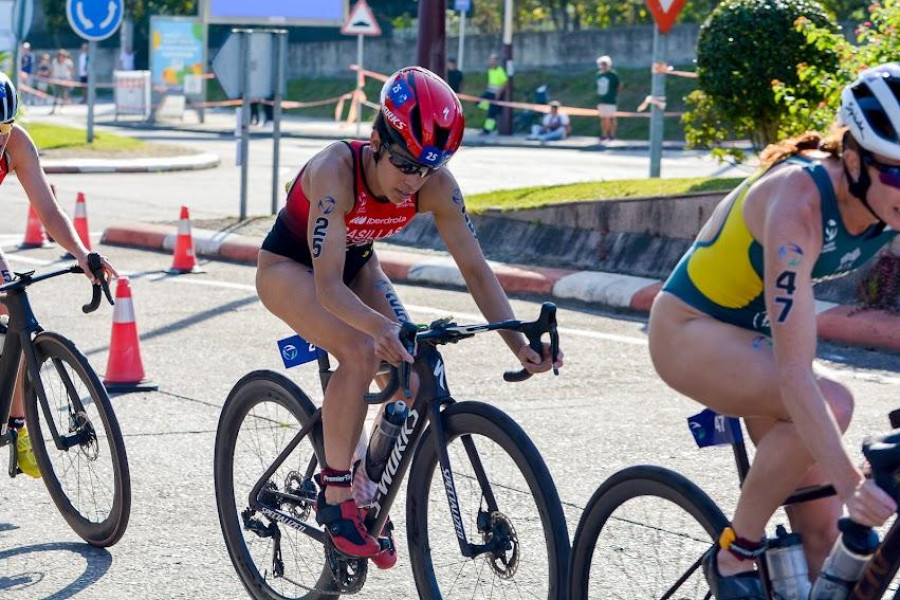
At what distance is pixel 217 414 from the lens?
7723mm

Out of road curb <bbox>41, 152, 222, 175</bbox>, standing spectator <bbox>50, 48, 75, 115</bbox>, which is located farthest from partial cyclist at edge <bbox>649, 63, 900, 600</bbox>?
standing spectator <bbox>50, 48, 75, 115</bbox>

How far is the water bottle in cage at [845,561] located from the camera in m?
3.32

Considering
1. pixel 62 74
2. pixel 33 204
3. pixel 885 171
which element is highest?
pixel 885 171

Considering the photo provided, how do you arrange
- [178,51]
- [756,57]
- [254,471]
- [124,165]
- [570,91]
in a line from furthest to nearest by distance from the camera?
[570,91] < [178,51] < [124,165] < [756,57] < [254,471]

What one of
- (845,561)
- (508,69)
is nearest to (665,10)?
(845,561)

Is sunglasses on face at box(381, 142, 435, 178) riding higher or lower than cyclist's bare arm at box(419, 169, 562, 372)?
higher

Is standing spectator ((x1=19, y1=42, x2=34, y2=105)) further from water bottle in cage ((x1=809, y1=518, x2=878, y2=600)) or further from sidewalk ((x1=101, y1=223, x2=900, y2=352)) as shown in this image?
water bottle in cage ((x1=809, y1=518, x2=878, y2=600))

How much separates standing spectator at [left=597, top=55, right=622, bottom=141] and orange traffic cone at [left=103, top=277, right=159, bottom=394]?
23210mm

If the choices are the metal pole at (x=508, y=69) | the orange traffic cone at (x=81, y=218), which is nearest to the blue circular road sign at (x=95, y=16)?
the orange traffic cone at (x=81, y=218)

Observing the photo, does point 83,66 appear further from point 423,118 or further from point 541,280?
point 423,118

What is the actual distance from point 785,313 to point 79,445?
10.3 ft

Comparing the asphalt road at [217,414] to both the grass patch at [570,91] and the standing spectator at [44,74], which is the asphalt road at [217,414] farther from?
the standing spectator at [44,74]

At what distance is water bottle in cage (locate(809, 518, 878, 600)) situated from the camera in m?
3.32

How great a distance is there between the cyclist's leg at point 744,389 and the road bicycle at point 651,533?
9 centimetres
